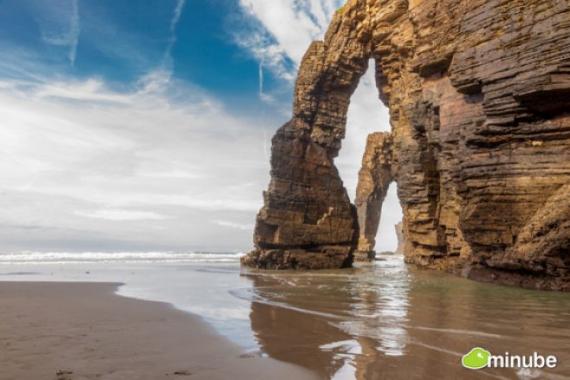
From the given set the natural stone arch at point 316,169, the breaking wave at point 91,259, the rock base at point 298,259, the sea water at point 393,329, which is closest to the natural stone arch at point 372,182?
the breaking wave at point 91,259

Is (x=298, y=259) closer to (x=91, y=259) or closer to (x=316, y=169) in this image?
(x=316, y=169)

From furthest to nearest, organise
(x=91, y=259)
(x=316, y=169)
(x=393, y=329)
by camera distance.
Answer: (x=91, y=259), (x=316, y=169), (x=393, y=329)

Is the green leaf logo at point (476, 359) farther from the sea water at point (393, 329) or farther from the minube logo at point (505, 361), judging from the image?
the sea water at point (393, 329)

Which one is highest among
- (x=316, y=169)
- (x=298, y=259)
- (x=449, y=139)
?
(x=316, y=169)

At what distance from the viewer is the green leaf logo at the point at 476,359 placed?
16.8 ft

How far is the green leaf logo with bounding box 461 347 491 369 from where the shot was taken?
16.8ft

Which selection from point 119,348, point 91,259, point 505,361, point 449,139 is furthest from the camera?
point 91,259

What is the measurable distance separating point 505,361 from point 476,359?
1.09ft

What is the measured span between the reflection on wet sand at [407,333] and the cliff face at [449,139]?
5381 mm

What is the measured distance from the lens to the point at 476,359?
5.34 metres

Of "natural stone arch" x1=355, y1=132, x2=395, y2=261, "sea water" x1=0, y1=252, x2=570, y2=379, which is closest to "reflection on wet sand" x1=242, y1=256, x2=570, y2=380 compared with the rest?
"sea water" x1=0, y1=252, x2=570, y2=379

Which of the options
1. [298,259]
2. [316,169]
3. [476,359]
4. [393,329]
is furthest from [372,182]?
[476,359]

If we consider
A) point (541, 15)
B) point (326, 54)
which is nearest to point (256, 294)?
point (541, 15)

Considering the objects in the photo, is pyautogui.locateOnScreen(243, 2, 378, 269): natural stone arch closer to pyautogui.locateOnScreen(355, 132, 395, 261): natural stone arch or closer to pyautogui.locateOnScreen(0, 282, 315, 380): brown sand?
pyautogui.locateOnScreen(0, 282, 315, 380): brown sand
